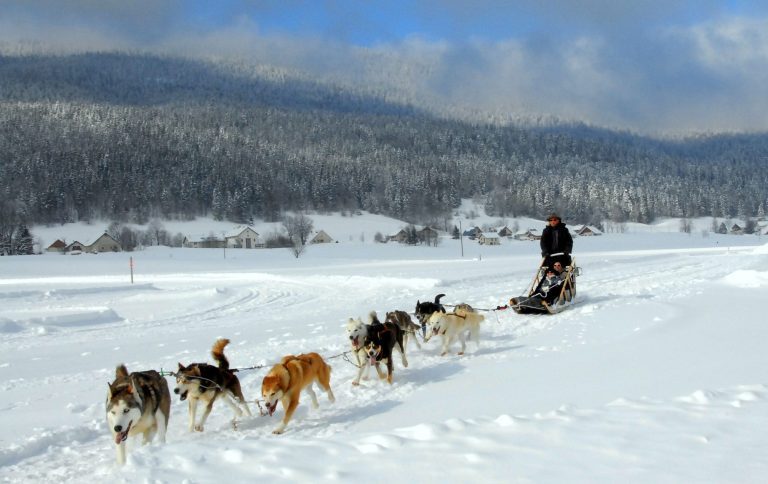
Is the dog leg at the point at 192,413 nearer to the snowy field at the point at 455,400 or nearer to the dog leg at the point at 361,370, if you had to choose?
the snowy field at the point at 455,400

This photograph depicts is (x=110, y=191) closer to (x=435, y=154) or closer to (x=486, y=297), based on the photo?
(x=435, y=154)

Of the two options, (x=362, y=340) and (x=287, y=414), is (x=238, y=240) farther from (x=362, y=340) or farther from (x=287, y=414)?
(x=287, y=414)

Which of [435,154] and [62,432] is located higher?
[435,154]

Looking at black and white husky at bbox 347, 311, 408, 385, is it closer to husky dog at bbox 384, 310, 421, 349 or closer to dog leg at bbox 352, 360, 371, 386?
dog leg at bbox 352, 360, 371, 386

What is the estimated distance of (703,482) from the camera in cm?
325

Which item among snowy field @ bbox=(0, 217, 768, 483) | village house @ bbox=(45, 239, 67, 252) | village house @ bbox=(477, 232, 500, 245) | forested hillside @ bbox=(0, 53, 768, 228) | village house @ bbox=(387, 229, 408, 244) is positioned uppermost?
forested hillside @ bbox=(0, 53, 768, 228)

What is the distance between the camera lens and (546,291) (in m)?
12.9

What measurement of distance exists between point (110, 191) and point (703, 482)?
144 m

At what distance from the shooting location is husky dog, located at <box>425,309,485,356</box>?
9023 millimetres

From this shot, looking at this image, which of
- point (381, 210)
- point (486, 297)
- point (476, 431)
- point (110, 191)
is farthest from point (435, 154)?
point (476, 431)

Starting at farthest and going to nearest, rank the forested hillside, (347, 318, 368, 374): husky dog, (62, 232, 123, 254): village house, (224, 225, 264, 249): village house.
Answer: the forested hillside → (224, 225, 264, 249): village house → (62, 232, 123, 254): village house → (347, 318, 368, 374): husky dog

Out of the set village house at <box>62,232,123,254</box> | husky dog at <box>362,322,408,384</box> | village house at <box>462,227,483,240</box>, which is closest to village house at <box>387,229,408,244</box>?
village house at <box>462,227,483,240</box>

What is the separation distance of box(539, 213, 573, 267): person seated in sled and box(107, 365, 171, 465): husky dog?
10634mm

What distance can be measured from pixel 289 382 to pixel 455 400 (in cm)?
200
